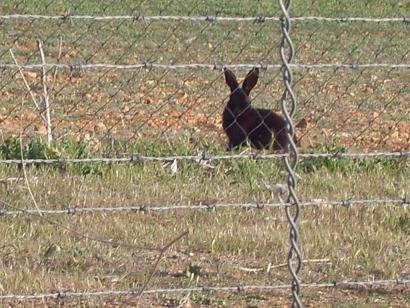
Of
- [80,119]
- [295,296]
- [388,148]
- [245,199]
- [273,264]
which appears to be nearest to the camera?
[295,296]

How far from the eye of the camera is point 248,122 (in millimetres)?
9805

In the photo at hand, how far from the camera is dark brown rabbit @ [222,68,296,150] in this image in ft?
30.4

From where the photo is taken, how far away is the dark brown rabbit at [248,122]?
9.27 m

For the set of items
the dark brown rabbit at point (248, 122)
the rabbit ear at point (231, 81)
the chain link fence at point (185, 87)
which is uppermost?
the rabbit ear at point (231, 81)

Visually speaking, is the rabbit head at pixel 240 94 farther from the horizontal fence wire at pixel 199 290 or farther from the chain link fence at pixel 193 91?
the horizontal fence wire at pixel 199 290

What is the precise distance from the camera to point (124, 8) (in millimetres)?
17234

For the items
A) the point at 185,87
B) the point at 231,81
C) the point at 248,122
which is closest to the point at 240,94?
the point at 231,81

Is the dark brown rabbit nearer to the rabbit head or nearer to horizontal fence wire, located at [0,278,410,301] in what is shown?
the rabbit head

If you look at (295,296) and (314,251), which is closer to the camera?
(295,296)

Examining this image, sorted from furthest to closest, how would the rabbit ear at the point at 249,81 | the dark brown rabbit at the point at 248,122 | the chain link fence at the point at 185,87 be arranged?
1. the chain link fence at the point at 185,87
2. the rabbit ear at the point at 249,81
3. the dark brown rabbit at the point at 248,122

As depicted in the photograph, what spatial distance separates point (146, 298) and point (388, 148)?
433 cm

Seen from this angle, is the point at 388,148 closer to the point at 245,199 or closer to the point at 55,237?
the point at 245,199

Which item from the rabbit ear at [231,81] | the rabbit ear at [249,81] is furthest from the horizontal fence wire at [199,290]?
the rabbit ear at [231,81]

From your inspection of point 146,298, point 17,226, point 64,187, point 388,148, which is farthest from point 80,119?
point 146,298
